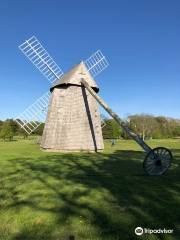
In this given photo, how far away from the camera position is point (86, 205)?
8.24 meters

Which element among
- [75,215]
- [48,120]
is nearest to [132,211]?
[75,215]

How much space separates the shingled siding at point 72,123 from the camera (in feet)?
84.1

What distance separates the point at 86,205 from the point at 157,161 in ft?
20.8

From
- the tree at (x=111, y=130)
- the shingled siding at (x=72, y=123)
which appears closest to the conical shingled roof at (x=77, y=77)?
the shingled siding at (x=72, y=123)

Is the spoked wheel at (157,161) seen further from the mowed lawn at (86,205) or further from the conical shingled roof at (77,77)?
the conical shingled roof at (77,77)

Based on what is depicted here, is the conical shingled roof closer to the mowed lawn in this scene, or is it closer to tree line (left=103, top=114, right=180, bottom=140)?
the mowed lawn

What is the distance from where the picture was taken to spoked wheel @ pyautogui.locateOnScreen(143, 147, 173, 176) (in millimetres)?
13656

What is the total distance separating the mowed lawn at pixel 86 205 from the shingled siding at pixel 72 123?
12.0 metres

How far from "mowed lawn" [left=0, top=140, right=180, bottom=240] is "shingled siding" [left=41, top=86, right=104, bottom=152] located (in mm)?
12028

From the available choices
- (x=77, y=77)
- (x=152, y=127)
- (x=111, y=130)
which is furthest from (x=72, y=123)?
(x=152, y=127)

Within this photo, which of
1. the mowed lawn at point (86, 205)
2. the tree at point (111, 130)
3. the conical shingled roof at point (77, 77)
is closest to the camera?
the mowed lawn at point (86, 205)
